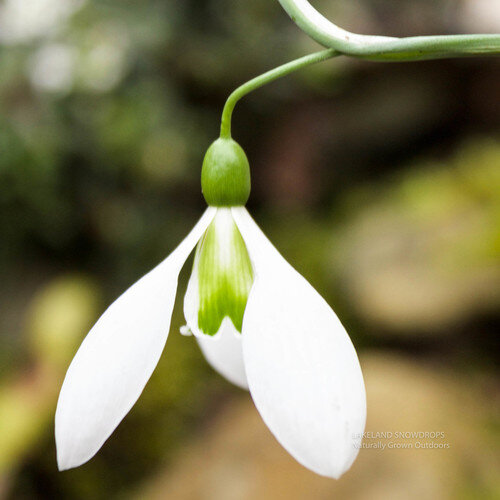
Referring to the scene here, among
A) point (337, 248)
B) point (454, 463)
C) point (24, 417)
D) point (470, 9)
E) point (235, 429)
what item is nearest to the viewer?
point (454, 463)

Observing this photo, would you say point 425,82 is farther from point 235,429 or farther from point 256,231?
point 256,231

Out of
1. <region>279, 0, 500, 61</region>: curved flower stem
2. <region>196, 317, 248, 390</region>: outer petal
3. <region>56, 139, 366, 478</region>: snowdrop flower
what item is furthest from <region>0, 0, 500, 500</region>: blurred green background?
<region>279, 0, 500, 61</region>: curved flower stem

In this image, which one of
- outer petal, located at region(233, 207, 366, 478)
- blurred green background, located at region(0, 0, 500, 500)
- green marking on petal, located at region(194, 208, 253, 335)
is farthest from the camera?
blurred green background, located at region(0, 0, 500, 500)

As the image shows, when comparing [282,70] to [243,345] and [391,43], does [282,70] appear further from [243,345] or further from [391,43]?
[243,345]

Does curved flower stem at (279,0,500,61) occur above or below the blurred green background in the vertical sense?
above

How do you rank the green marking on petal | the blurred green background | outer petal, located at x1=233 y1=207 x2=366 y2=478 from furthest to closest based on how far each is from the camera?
1. the blurred green background
2. the green marking on petal
3. outer petal, located at x1=233 y1=207 x2=366 y2=478

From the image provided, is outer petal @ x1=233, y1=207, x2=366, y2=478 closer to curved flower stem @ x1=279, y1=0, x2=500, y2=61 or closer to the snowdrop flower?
the snowdrop flower

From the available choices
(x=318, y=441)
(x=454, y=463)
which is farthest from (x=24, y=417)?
(x=318, y=441)
